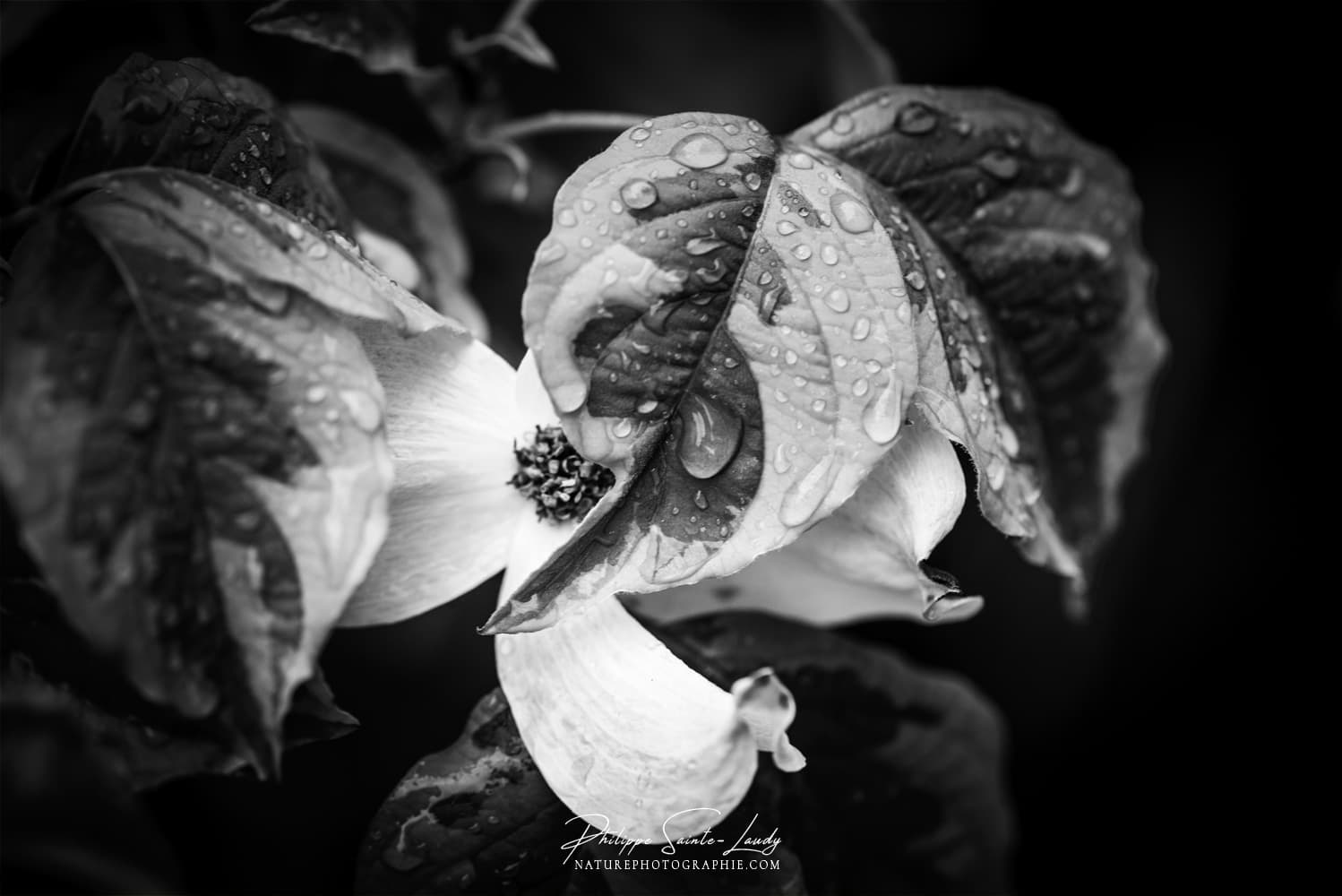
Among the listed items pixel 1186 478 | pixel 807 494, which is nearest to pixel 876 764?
pixel 807 494

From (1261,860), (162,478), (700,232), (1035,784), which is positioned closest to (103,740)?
(162,478)

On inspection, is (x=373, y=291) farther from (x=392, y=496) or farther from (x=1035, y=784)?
(x=1035, y=784)

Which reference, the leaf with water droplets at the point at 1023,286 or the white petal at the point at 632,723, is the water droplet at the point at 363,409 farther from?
the leaf with water droplets at the point at 1023,286

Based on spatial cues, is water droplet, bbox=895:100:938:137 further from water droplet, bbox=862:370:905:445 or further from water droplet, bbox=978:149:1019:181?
water droplet, bbox=862:370:905:445

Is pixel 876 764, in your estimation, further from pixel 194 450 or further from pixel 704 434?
pixel 194 450

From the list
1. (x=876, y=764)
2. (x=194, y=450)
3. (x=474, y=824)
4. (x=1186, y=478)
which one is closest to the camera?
(x=194, y=450)
